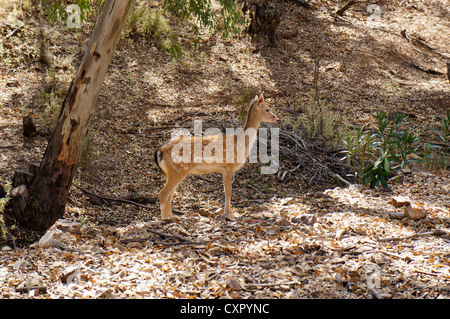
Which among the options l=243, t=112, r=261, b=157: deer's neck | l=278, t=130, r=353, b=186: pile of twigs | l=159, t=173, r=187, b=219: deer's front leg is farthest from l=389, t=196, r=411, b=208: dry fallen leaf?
l=159, t=173, r=187, b=219: deer's front leg

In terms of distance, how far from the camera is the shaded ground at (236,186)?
4.69 meters

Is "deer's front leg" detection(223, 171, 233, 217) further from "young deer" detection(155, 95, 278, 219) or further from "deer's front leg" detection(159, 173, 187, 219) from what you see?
"deer's front leg" detection(159, 173, 187, 219)

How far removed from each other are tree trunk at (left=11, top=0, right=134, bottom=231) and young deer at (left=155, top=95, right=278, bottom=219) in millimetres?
1287

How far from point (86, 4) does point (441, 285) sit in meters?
6.95

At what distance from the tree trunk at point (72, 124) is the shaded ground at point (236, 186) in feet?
1.41

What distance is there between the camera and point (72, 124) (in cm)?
659

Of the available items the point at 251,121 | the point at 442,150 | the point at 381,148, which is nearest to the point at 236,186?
the point at 251,121

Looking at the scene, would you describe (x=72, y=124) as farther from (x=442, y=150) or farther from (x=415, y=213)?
(x=442, y=150)

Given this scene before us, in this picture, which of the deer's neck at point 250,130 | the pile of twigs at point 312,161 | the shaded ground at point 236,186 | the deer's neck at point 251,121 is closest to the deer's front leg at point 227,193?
the shaded ground at point 236,186

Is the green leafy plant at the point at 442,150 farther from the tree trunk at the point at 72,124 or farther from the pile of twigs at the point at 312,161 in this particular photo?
the tree trunk at the point at 72,124

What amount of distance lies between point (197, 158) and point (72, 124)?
6.24 ft

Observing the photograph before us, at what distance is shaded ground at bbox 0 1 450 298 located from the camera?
4691 millimetres

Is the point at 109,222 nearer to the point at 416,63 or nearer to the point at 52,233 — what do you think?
the point at 52,233
